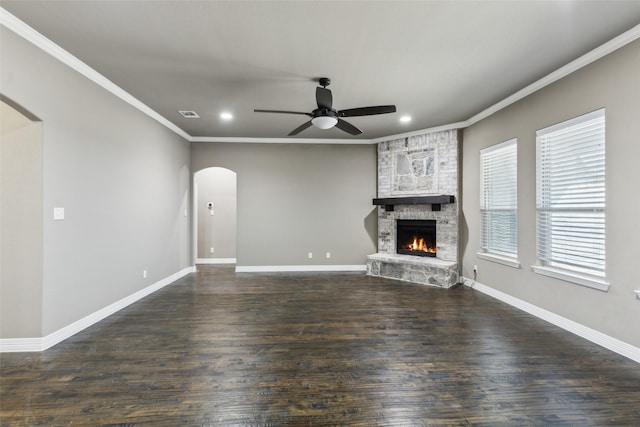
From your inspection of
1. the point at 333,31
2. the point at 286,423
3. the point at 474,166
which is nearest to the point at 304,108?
the point at 333,31

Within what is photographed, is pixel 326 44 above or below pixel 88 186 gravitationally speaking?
above

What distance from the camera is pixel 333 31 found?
2455 mm

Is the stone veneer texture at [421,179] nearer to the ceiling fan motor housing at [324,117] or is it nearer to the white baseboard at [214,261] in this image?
the ceiling fan motor housing at [324,117]

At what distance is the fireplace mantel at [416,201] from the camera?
200 inches

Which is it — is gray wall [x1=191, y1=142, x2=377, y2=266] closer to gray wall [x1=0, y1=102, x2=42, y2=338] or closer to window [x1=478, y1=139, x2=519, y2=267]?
window [x1=478, y1=139, x2=519, y2=267]

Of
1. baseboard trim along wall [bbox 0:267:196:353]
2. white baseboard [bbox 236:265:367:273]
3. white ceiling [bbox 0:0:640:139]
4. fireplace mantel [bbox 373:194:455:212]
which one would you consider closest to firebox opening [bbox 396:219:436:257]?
fireplace mantel [bbox 373:194:455:212]

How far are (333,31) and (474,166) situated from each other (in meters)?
3.58

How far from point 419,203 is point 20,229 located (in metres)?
5.47

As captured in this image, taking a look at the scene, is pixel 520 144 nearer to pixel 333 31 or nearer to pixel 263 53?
pixel 333 31

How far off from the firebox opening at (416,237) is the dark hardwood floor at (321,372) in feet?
6.81

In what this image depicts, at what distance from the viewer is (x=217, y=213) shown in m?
7.18

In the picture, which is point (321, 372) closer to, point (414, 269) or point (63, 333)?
point (63, 333)

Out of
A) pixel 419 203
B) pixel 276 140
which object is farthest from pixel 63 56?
pixel 419 203

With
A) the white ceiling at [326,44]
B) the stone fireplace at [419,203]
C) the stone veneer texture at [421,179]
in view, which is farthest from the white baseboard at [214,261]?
the white ceiling at [326,44]
